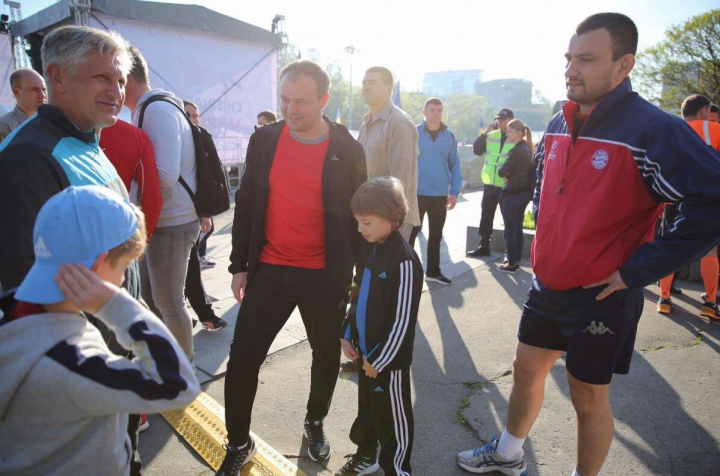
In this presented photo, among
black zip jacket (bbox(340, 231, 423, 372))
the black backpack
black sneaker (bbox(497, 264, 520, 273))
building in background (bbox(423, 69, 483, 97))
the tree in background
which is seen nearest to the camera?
black zip jacket (bbox(340, 231, 423, 372))

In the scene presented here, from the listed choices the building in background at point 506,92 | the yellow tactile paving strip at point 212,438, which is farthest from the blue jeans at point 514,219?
the building in background at point 506,92

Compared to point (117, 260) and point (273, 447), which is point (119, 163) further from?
point (273, 447)

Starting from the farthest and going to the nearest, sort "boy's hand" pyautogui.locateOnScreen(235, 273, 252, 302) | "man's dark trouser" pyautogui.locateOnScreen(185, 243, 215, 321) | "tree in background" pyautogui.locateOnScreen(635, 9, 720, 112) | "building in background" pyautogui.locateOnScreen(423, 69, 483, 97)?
1. "building in background" pyautogui.locateOnScreen(423, 69, 483, 97)
2. "tree in background" pyautogui.locateOnScreen(635, 9, 720, 112)
3. "man's dark trouser" pyautogui.locateOnScreen(185, 243, 215, 321)
4. "boy's hand" pyautogui.locateOnScreen(235, 273, 252, 302)

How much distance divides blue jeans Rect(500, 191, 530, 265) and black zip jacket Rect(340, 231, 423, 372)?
4.34 m

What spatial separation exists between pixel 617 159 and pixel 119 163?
7.80ft

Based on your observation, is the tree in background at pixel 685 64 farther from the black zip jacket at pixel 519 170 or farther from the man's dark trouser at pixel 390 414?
the man's dark trouser at pixel 390 414

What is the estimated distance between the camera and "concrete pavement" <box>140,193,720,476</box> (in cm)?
259

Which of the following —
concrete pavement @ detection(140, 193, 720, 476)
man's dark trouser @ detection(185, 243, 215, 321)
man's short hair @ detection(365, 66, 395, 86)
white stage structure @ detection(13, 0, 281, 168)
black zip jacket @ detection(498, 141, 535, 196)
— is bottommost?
concrete pavement @ detection(140, 193, 720, 476)

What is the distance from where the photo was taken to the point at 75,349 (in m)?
1.09

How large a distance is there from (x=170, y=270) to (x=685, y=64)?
21.4 metres

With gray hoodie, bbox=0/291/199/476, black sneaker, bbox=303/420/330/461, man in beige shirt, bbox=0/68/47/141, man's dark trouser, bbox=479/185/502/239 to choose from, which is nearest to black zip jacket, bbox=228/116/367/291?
black sneaker, bbox=303/420/330/461

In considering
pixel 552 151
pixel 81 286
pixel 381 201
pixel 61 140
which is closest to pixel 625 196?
pixel 552 151

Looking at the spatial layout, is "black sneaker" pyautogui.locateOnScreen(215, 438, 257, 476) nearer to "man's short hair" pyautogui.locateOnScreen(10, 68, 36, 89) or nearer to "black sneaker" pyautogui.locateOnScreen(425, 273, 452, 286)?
"black sneaker" pyautogui.locateOnScreen(425, 273, 452, 286)

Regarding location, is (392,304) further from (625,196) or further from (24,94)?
Result: (24,94)
